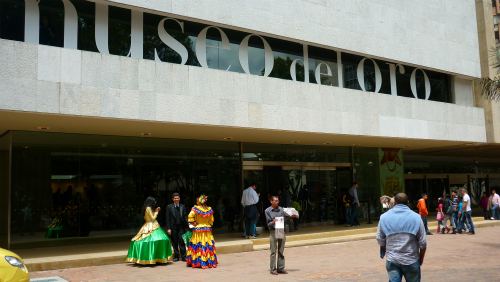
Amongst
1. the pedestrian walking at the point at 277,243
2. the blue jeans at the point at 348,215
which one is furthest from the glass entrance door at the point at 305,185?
the pedestrian walking at the point at 277,243

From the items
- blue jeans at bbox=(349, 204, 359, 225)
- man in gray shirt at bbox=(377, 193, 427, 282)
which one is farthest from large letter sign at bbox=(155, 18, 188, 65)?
blue jeans at bbox=(349, 204, 359, 225)

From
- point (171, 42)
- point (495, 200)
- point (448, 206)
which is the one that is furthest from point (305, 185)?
point (495, 200)

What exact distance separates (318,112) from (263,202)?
4.64 m

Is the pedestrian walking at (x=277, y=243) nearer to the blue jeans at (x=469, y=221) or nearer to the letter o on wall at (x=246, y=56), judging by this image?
the letter o on wall at (x=246, y=56)

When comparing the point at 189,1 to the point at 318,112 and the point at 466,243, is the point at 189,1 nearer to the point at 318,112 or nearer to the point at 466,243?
the point at 318,112

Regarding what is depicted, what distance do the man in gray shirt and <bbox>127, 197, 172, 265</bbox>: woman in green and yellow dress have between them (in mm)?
7056

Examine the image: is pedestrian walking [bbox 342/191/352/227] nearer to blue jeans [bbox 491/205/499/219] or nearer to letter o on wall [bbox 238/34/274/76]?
letter o on wall [bbox 238/34/274/76]

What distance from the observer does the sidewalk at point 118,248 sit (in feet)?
38.7

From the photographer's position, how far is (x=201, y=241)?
1160 cm

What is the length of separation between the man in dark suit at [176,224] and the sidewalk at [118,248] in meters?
1.32

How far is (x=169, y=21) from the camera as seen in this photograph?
13.9 m

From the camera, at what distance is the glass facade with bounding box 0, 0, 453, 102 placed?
12109 millimetres

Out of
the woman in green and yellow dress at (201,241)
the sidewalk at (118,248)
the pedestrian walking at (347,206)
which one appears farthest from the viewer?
the pedestrian walking at (347,206)

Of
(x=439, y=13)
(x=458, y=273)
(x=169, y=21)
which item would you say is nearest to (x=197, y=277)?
(x=458, y=273)
